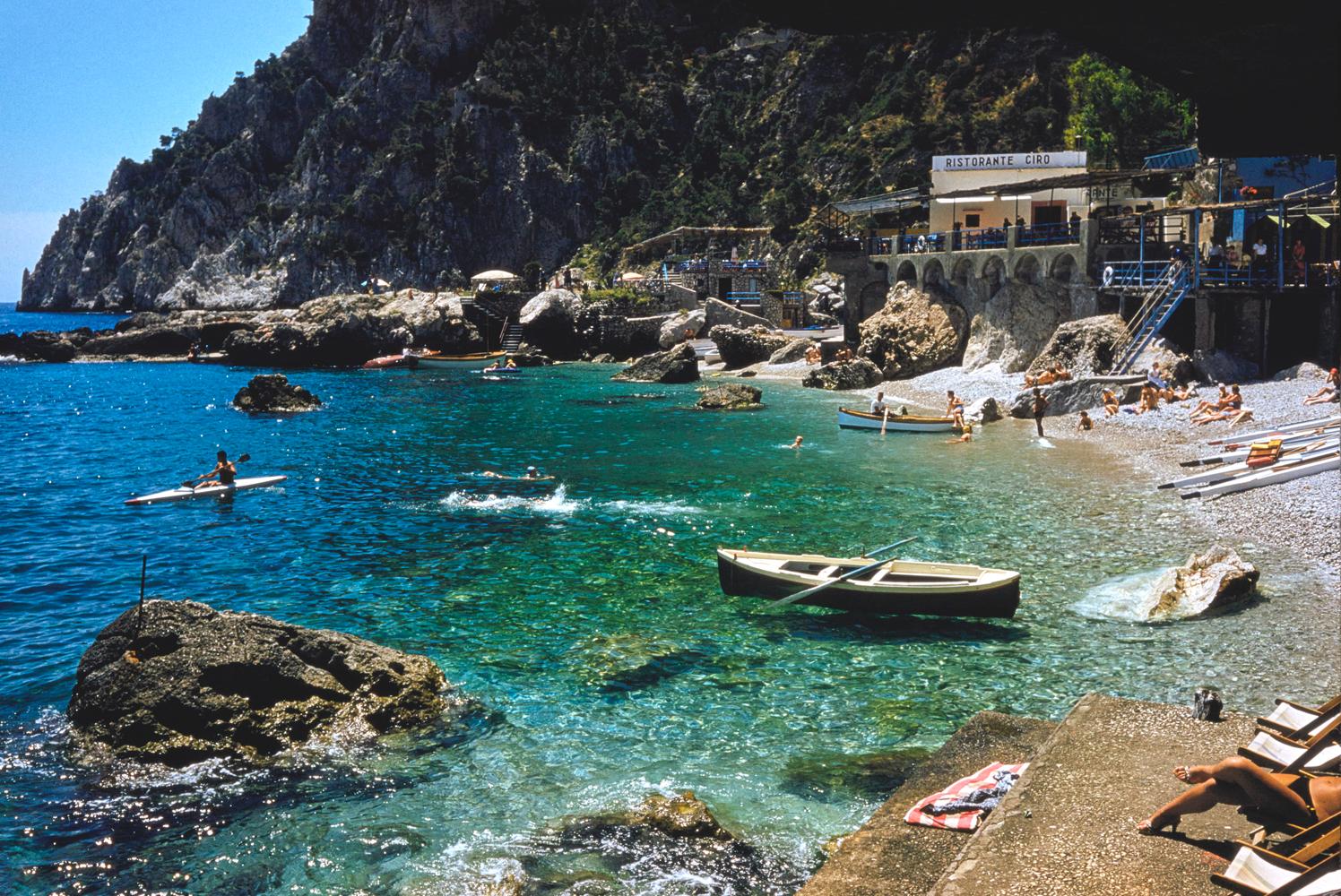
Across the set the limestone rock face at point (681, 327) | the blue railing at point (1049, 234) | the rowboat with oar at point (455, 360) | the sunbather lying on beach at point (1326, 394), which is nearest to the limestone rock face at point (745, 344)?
the limestone rock face at point (681, 327)

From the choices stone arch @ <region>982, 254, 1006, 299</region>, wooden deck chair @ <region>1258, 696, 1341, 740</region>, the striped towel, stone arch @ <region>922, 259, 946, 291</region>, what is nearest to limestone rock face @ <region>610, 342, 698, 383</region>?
stone arch @ <region>922, 259, 946, 291</region>

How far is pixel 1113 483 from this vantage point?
29.2 metres

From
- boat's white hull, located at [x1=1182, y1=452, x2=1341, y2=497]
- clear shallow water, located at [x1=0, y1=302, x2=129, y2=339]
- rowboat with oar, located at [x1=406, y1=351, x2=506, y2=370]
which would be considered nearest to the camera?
boat's white hull, located at [x1=1182, y1=452, x2=1341, y2=497]

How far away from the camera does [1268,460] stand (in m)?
26.2

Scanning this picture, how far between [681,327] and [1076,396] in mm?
38314

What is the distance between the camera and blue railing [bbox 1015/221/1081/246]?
48.2 metres

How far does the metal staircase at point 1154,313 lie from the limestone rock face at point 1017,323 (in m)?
6.55

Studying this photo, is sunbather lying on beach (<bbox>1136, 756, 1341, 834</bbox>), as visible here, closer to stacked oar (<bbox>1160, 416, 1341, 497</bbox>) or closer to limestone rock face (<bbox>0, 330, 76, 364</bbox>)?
stacked oar (<bbox>1160, 416, 1341, 497</bbox>)

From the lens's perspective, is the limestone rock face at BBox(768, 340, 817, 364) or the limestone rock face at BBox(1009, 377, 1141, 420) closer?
the limestone rock face at BBox(1009, 377, 1141, 420)

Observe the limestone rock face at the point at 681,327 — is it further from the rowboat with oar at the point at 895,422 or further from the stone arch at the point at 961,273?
the rowboat with oar at the point at 895,422

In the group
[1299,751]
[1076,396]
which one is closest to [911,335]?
[1076,396]

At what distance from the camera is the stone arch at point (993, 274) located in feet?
172

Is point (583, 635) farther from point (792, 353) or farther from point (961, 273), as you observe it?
point (792, 353)

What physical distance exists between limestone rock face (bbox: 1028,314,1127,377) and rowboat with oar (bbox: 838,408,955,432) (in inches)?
318
